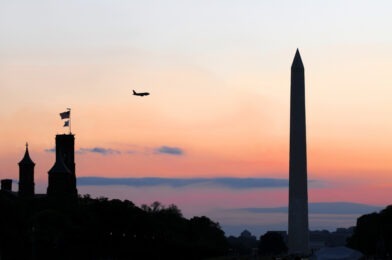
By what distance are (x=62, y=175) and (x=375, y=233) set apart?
4396 cm

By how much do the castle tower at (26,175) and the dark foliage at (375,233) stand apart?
48322mm

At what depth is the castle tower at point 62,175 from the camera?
155750 millimetres

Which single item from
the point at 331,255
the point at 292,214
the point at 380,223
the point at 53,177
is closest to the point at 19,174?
the point at 53,177

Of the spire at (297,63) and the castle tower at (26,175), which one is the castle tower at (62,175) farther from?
the spire at (297,63)

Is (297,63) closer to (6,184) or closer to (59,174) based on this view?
(59,174)

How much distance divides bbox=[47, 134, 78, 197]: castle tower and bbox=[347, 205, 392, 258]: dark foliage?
4153 cm

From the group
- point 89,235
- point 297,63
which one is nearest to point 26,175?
point 89,235

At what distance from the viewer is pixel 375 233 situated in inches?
6004

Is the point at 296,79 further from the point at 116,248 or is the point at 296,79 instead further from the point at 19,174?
the point at 19,174

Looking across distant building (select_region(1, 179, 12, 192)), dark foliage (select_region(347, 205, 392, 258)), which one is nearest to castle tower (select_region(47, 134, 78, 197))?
distant building (select_region(1, 179, 12, 192))

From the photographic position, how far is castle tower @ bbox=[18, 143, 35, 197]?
164125 mm

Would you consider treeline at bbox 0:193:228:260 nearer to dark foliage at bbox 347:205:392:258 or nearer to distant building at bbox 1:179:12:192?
dark foliage at bbox 347:205:392:258

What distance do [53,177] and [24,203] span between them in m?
13.7

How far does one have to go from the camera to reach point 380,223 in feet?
504
